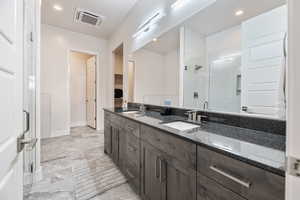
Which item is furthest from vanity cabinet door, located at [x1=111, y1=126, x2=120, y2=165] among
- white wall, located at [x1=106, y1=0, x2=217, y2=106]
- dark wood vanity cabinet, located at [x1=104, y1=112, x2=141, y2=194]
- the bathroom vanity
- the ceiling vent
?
the ceiling vent

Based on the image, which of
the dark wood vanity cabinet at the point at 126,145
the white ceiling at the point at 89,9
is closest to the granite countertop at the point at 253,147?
the dark wood vanity cabinet at the point at 126,145

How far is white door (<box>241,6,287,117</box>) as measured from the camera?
96cm

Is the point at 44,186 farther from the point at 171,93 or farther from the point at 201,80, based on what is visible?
the point at 201,80

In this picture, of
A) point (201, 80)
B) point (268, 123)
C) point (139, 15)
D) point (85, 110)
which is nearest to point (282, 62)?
point (268, 123)

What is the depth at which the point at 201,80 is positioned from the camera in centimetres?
153

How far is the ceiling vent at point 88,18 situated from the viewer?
121 inches

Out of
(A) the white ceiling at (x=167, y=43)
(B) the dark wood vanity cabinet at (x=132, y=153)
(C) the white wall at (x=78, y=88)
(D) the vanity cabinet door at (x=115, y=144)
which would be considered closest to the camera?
(B) the dark wood vanity cabinet at (x=132, y=153)

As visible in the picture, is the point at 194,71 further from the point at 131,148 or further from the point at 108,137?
the point at 108,137

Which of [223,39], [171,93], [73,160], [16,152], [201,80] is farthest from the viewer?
[73,160]

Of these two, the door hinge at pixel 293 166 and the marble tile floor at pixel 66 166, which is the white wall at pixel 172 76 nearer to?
the marble tile floor at pixel 66 166

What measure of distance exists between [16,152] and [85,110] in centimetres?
465

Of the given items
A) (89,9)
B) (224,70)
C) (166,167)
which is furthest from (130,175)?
(89,9)

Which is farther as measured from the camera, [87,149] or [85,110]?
[85,110]

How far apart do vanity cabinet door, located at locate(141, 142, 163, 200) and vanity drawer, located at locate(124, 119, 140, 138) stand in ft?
0.54
